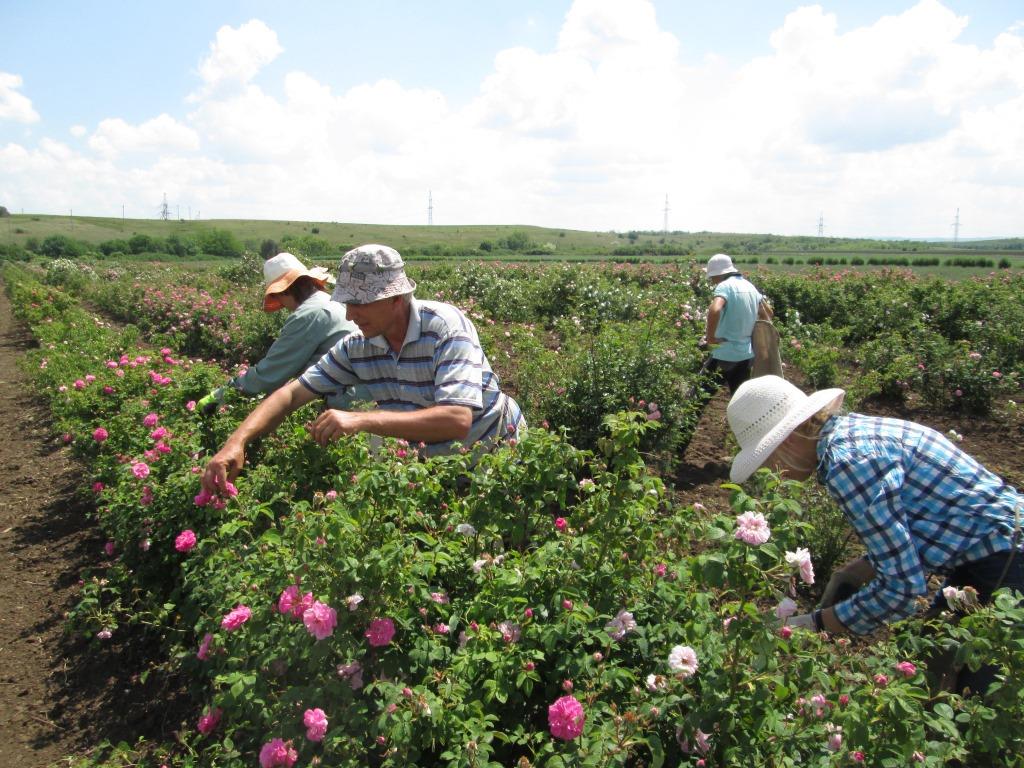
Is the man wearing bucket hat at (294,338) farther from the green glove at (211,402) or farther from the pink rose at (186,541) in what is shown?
the pink rose at (186,541)

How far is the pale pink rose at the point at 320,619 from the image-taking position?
1.61m

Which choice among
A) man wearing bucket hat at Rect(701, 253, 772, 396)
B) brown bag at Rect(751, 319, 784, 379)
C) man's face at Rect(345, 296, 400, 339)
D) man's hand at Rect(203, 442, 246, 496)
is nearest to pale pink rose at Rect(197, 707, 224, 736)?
man's hand at Rect(203, 442, 246, 496)

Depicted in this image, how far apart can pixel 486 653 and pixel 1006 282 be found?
15.2m

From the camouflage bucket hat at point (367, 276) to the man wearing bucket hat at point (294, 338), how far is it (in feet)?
3.15

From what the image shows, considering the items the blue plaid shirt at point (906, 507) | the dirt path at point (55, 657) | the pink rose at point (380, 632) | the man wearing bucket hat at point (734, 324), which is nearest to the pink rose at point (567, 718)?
the pink rose at point (380, 632)

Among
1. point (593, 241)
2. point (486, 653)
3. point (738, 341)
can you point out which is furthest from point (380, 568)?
point (593, 241)

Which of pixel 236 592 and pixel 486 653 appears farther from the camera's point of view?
pixel 236 592

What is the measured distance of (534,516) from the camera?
84.7 inches

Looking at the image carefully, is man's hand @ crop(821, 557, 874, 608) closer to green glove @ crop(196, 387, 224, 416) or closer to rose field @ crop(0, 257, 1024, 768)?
rose field @ crop(0, 257, 1024, 768)

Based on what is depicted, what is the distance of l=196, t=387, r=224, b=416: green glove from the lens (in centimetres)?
334

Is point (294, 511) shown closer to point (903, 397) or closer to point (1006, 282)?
point (903, 397)

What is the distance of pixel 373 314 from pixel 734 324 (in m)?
3.75

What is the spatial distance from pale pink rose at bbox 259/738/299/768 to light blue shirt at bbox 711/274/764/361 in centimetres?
462

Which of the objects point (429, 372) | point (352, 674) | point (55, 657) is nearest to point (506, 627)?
point (352, 674)
